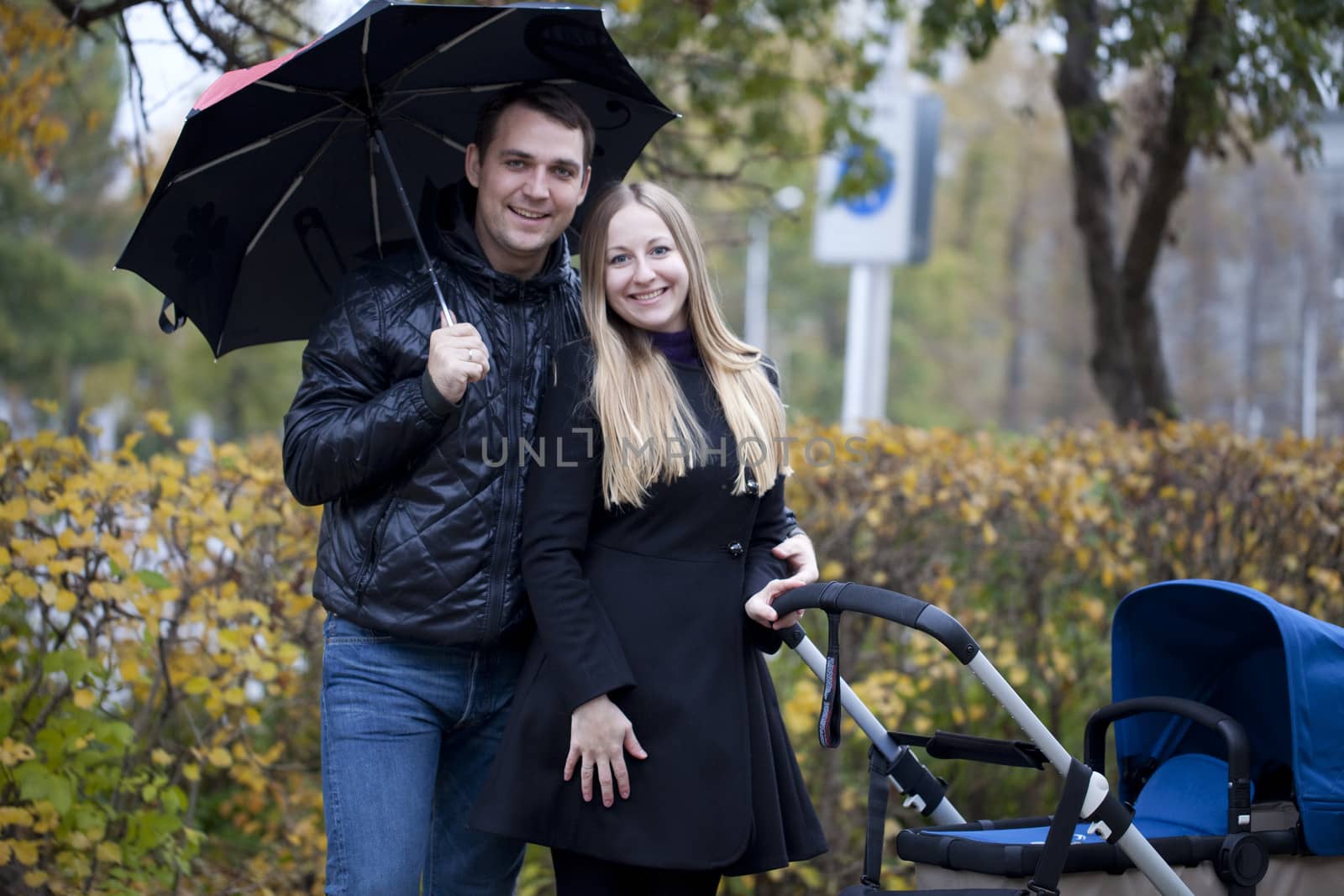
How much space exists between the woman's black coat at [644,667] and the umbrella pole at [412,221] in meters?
0.26

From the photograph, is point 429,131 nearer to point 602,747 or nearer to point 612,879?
point 602,747

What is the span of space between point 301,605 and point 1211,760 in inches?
107

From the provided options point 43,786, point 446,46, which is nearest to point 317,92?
point 446,46

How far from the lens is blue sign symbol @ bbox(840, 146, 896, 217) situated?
27.0 feet

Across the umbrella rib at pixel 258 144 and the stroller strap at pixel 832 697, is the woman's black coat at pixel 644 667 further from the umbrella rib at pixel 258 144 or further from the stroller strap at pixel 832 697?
the umbrella rib at pixel 258 144

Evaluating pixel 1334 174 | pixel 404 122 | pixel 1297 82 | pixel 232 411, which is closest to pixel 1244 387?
pixel 1334 174

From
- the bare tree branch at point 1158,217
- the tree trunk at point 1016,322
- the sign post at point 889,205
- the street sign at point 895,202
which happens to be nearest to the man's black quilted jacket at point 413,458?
the bare tree branch at point 1158,217

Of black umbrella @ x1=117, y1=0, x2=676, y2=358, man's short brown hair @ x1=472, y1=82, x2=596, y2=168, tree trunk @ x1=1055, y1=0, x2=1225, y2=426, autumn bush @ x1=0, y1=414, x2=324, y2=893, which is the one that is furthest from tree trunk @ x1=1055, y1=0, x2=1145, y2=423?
man's short brown hair @ x1=472, y1=82, x2=596, y2=168

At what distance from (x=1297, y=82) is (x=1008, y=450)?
74.6 inches

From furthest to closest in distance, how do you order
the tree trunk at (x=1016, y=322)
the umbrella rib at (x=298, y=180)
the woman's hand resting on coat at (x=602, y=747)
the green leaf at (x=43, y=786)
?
the tree trunk at (x=1016, y=322)
the green leaf at (x=43, y=786)
the umbrella rib at (x=298, y=180)
the woman's hand resting on coat at (x=602, y=747)

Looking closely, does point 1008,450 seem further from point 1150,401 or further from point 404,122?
point 404,122

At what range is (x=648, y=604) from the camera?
250 cm

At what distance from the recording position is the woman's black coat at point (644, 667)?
7.93 feet

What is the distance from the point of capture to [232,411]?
2817 cm
